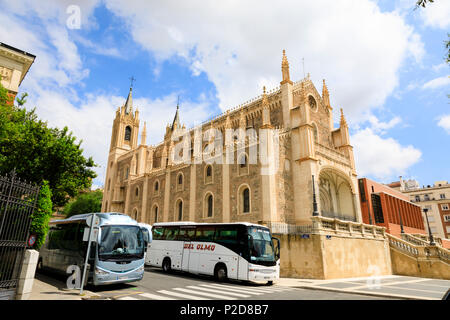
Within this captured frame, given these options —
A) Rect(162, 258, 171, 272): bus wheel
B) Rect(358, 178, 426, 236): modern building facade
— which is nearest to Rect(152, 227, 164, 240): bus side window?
Rect(162, 258, 171, 272): bus wheel

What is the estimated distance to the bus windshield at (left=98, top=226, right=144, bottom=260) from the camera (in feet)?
36.4

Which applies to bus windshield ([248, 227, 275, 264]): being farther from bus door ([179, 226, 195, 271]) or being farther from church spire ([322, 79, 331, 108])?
church spire ([322, 79, 331, 108])

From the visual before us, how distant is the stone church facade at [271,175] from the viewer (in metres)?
23.6

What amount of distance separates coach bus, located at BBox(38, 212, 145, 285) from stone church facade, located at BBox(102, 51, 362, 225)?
1139 centimetres

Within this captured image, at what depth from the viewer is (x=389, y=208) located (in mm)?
32875

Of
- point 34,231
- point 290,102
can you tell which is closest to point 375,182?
point 290,102

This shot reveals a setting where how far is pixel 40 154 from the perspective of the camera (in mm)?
17766

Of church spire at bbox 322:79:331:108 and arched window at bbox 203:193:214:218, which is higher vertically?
church spire at bbox 322:79:331:108

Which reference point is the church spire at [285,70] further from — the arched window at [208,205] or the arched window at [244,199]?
the arched window at [208,205]

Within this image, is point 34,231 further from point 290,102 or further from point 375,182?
point 375,182

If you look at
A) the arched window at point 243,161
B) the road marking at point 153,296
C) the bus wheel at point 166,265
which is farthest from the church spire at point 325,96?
the road marking at point 153,296

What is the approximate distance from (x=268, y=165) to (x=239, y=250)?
34.0ft

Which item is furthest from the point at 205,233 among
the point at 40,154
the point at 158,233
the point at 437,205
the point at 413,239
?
the point at 437,205

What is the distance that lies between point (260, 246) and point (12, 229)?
10.8 meters
